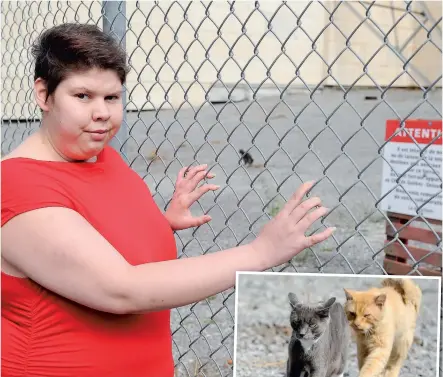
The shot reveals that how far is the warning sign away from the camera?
3104mm

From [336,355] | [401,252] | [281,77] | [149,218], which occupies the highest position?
[281,77]

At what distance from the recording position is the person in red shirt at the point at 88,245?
1200 millimetres

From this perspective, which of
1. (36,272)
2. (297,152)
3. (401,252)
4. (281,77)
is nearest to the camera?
(36,272)

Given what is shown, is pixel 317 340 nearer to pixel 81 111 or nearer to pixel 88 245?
pixel 88 245

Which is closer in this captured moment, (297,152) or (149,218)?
(149,218)

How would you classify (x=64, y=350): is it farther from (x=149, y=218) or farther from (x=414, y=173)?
(x=414, y=173)

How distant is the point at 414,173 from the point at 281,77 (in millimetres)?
7211

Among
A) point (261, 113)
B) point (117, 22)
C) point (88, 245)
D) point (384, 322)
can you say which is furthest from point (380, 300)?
point (261, 113)

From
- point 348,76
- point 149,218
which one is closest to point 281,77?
point 348,76

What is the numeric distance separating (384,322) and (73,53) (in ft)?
2.51

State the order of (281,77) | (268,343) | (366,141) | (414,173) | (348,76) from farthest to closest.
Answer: (348,76) < (281,77) < (366,141) < (414,173) < (268,343)

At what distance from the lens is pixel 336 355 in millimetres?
1267

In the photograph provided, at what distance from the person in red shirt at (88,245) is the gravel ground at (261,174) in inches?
21.6

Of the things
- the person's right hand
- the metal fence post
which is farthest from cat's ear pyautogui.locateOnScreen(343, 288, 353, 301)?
the metal fence post
